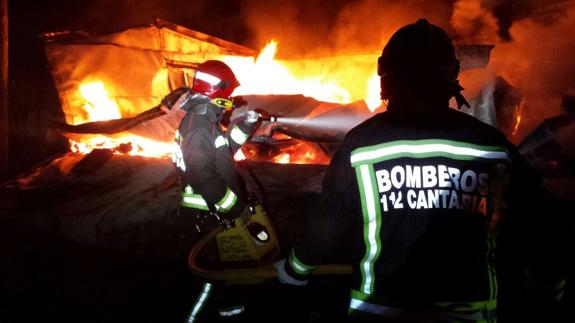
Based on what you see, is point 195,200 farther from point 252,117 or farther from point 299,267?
point 299,267

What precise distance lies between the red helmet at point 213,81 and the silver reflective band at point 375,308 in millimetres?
3034

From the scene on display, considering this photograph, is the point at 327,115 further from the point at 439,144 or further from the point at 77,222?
the point at 439,144

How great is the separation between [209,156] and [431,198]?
100 inches

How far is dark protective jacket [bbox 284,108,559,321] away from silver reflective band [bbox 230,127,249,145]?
118 inches

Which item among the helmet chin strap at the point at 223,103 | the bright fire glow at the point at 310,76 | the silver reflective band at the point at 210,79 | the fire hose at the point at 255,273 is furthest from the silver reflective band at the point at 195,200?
the bright fire glow at the point at 310,76

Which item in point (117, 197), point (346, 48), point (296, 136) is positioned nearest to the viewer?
point (117, 197)

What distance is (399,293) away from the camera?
1.57 metres

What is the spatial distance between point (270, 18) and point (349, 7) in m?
3.04

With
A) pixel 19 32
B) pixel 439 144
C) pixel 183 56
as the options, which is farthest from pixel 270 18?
pixel 439 144

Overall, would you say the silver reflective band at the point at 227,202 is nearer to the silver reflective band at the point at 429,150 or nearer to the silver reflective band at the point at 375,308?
the silver reflective band at the point at 375,308

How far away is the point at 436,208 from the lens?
Result: 152cm

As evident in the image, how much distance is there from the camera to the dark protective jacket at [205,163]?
11.6ft

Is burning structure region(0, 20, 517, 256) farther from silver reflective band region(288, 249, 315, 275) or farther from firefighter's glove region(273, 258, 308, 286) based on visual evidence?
silver reflective band region(288, 249, 315, 275)

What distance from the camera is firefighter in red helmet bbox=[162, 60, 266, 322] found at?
356 cm
